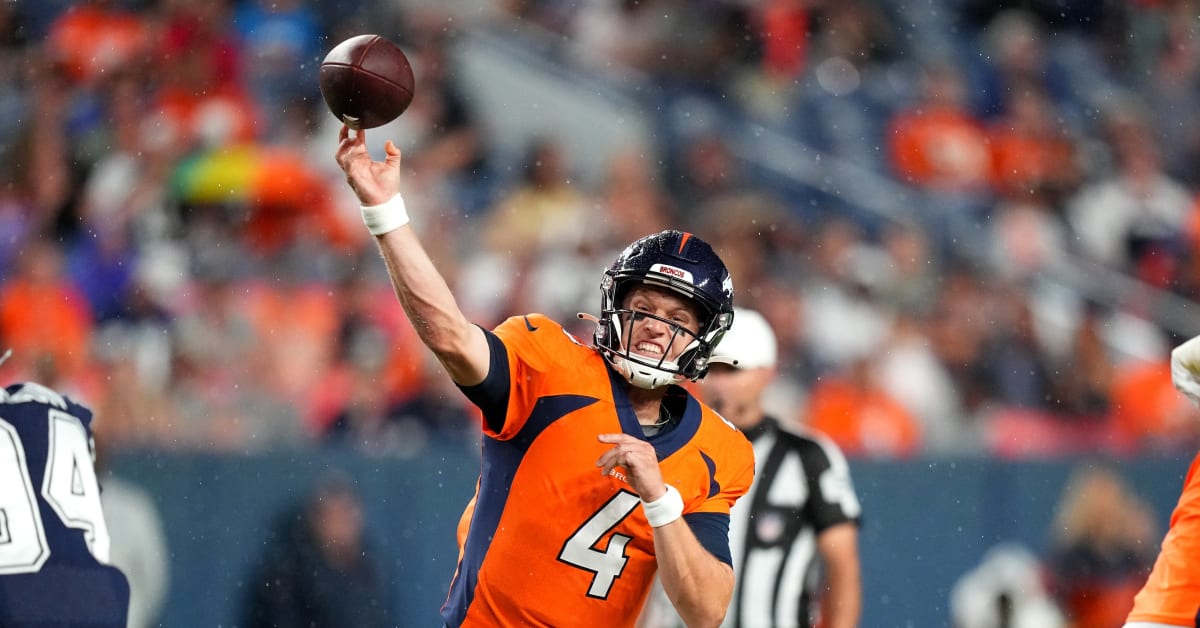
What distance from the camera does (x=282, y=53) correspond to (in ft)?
33.8

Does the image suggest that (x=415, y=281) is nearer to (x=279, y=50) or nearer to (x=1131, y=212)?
(x=279, y=50)

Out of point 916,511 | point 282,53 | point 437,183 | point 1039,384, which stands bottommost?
point 916,511

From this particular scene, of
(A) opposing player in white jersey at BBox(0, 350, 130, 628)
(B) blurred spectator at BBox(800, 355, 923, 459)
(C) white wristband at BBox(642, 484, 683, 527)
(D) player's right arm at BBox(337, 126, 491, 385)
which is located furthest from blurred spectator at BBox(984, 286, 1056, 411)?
(A) opposing player in white jersey at BBox(0, 350, 130, 628)

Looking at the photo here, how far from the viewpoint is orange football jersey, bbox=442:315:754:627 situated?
3.76 metres

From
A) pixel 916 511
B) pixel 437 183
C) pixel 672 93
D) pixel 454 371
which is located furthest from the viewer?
pixel 672 93

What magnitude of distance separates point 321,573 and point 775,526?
2.51 metres

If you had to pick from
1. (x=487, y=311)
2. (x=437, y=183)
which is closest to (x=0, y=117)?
(x=437, y=183)

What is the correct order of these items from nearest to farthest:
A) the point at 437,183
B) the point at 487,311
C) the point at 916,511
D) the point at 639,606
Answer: the point at 639,606 → the point at 916,511 → the point at 487,311 → the point at 437,183


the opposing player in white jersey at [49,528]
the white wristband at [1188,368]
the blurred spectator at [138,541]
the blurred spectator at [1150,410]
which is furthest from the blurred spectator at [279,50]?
the white wristband at [1188,368]

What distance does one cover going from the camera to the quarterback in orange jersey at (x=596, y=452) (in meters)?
3.58

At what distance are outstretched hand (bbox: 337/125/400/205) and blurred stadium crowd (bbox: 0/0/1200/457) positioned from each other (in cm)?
439

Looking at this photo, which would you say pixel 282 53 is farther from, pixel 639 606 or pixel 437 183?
pixel 639 606

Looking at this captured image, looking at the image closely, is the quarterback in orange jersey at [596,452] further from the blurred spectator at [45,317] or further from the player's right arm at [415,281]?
the blurred spectator at [45,317]

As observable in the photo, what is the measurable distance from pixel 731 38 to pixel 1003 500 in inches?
175
